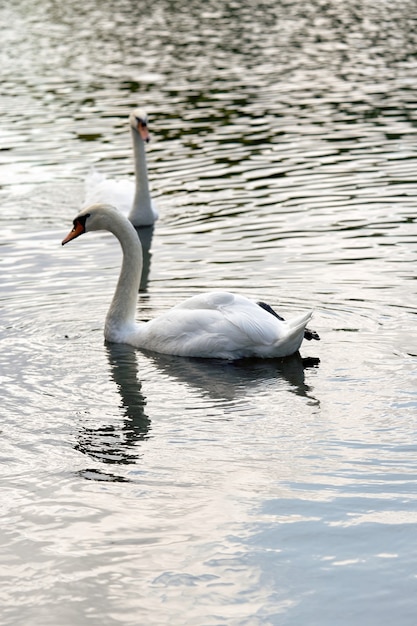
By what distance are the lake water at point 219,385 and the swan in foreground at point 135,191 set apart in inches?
12.1

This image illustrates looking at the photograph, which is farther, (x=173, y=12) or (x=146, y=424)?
(x=173, y=12)

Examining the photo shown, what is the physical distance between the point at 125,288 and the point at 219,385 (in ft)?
5.68

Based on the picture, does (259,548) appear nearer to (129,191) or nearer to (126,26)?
(129,191)

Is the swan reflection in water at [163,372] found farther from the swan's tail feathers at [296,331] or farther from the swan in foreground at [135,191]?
the swan in foreground at [135,191]

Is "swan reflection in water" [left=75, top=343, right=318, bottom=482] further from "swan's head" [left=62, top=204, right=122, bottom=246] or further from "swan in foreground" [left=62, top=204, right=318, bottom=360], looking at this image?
"swan's head" [left=62, top=204, right=122, bottom=246]

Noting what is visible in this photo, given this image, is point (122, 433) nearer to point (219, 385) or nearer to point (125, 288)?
point (219, 385)

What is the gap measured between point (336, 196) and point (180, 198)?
2.08 metres

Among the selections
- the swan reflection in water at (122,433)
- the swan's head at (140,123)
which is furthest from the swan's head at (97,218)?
A: the swan's head at (140,123)

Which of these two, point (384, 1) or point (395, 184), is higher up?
point (395, 184)

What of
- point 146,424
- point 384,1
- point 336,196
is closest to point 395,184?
point 336,196

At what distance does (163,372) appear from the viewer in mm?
9617

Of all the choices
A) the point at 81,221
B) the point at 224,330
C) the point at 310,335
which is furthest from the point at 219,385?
the point at 81,221

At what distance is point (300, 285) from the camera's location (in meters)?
11.6

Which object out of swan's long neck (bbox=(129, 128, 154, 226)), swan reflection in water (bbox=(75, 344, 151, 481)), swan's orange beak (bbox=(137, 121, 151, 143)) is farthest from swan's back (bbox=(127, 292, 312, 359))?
swan's orange beak (bbox=(137, 121, 151, 143))
